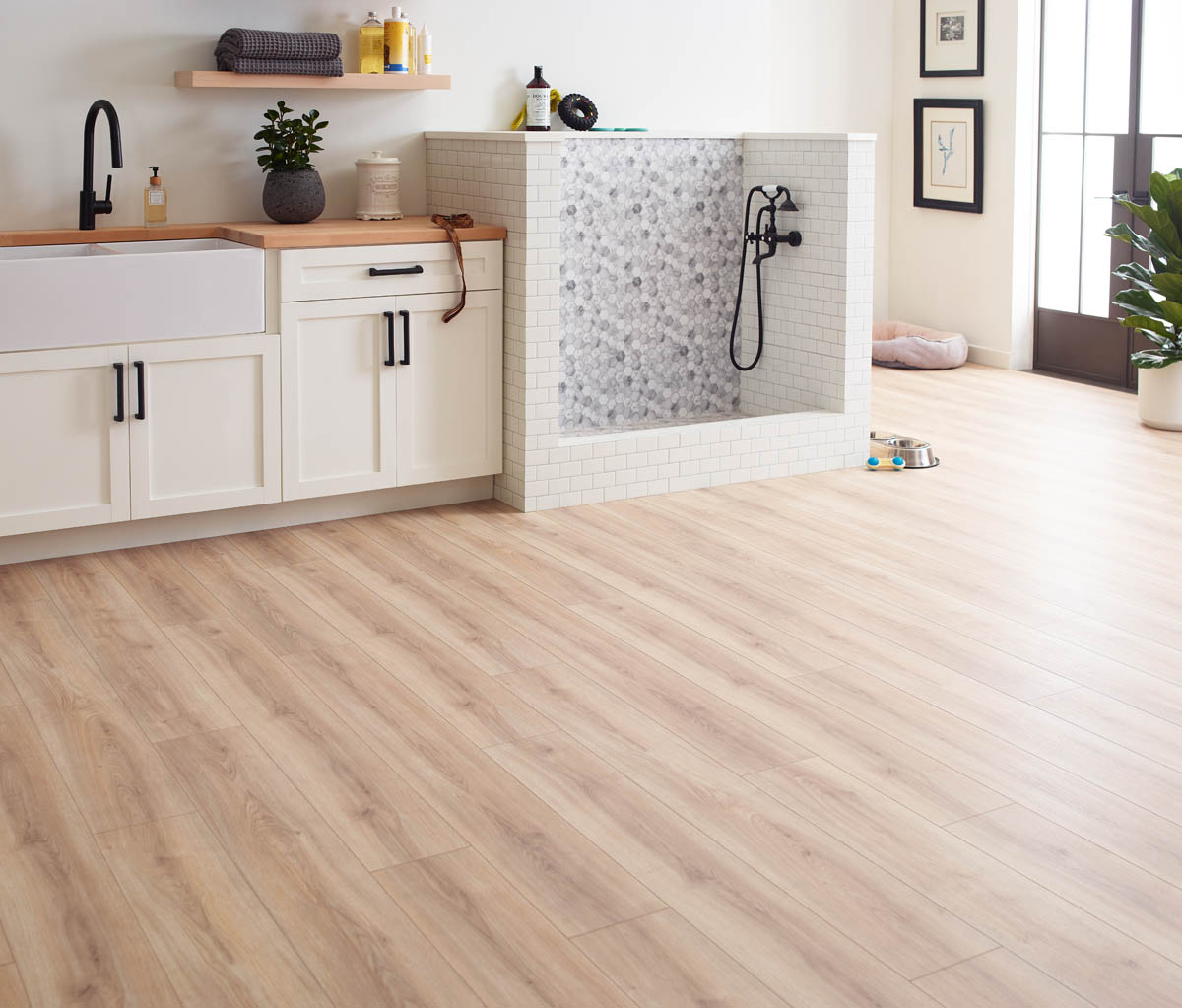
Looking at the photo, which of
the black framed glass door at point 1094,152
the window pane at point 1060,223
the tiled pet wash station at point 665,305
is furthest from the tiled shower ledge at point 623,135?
the window pane at point 1060,223

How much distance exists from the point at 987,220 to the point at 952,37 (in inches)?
39.3

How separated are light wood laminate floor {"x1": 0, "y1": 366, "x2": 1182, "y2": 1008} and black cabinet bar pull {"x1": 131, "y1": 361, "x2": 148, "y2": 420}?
45 cm

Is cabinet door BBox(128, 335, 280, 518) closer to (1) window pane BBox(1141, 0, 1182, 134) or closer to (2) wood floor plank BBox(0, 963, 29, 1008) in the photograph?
(2) wood floor plank BBox(0, 963, 29, 1008)

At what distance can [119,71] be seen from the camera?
15.9 feet

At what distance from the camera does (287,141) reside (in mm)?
4934

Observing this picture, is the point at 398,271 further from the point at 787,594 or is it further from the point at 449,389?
the point at 787,594

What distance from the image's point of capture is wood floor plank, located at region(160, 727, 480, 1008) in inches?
87.5

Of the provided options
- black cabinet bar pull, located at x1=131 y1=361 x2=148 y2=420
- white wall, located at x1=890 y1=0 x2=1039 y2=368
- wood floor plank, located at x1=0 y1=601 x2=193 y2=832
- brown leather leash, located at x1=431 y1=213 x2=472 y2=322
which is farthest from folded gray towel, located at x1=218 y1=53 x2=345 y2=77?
white wall, located at x1=890 y1=0 x2=1039 y2=368

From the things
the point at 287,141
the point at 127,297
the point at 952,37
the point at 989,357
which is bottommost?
the point at 989,357

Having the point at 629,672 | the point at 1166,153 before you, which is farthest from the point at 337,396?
the point at 1166,153

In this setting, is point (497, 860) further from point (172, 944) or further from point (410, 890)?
point (172, 944)

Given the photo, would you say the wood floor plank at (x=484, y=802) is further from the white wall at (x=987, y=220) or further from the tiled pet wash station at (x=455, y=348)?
the white wall at (x=987, y=220)

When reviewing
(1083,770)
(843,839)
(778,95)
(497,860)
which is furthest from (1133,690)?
(778,95)

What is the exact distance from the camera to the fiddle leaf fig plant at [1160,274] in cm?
597
